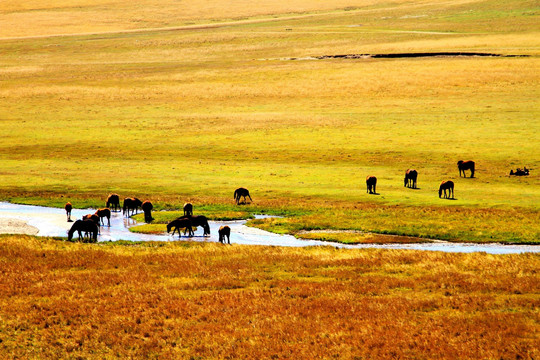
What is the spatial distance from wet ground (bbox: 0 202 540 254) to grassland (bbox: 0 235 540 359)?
4.00m

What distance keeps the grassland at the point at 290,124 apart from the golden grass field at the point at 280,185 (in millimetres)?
332

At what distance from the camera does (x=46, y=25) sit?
190125 millimetres

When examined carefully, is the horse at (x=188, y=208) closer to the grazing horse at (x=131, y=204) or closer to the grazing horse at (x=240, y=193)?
the grazing horse at (x=131, y=204)

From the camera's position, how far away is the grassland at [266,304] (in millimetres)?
19234

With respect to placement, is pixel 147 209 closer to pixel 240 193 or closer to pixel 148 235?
pixel 148 235

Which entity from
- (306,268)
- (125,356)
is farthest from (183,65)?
(125,356)

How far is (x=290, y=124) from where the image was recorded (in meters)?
79.0

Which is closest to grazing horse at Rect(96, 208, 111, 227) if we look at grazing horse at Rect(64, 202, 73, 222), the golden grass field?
grazing horse at Rect(64, 202, 73, 222)

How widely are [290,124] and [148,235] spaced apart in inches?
1676

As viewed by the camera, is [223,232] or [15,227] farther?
[15,227]

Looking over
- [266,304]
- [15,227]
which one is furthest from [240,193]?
[266,304]

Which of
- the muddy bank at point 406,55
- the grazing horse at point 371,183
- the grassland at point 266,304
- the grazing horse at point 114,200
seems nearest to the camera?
the grassland at point 266,304

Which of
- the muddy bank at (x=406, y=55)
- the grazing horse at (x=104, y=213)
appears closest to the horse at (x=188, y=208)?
the grazing horse at (x=104, y=213)

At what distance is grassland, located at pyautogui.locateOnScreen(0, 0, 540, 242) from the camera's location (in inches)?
1809
